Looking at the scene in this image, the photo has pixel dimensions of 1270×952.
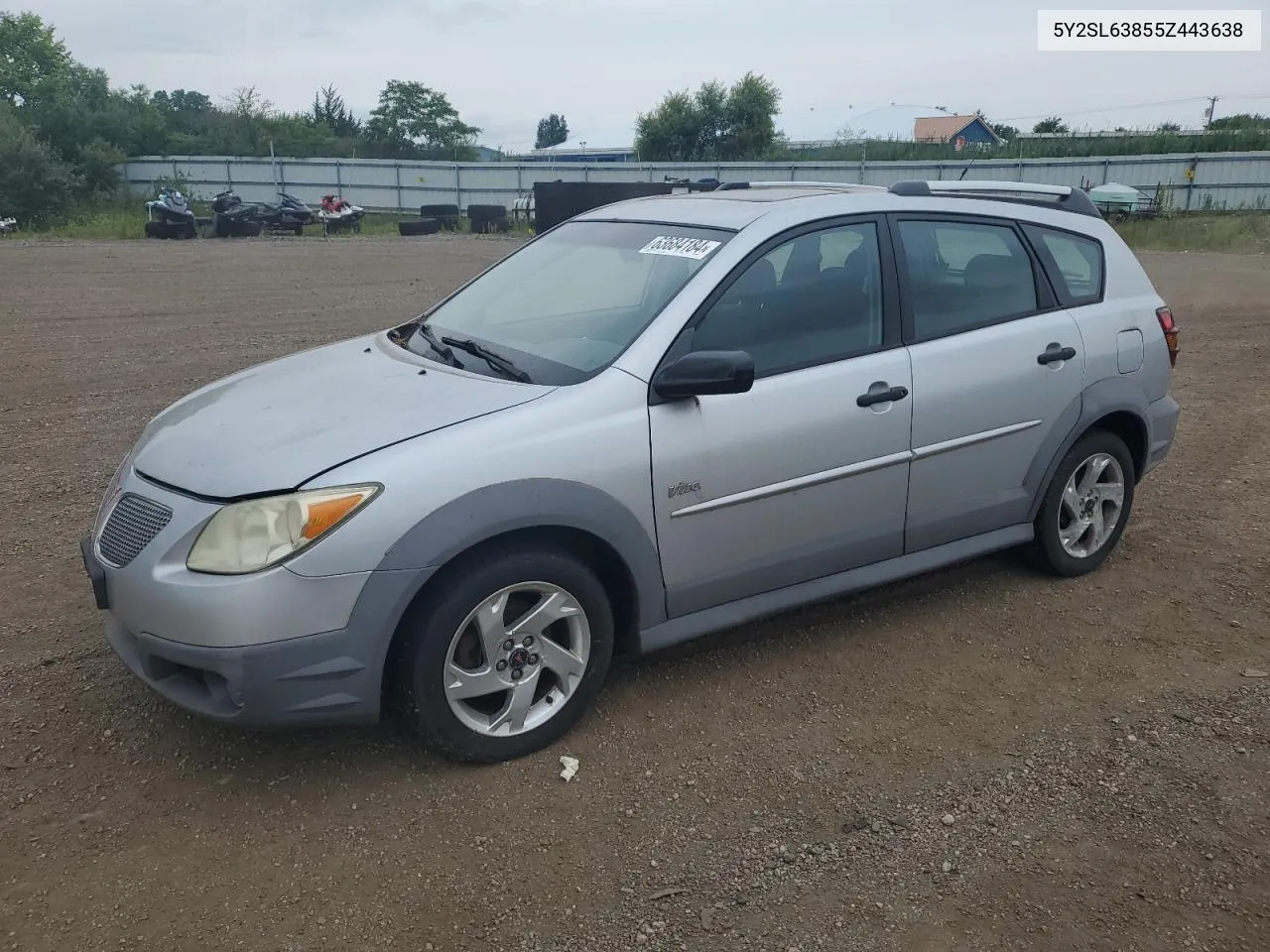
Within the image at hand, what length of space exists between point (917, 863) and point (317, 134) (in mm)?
56364

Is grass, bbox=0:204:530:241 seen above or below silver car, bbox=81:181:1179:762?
above

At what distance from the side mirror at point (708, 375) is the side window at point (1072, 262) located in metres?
1.97

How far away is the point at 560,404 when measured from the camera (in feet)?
10.7

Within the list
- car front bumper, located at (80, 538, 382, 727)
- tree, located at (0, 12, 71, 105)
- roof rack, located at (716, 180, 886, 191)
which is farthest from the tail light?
tree, located at (0, 12, 71, 105)

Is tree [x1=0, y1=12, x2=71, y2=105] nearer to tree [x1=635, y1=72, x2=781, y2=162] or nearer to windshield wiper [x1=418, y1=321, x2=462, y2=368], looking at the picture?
tree [x1=635, y1=72, x2=781, y2=162]

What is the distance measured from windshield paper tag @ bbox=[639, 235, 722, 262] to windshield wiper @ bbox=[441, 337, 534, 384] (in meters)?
0.74

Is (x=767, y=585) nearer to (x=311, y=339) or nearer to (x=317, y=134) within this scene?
(x=311, y=339)

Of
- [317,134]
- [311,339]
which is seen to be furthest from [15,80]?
[311,339]

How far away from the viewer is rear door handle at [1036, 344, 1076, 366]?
4324mm

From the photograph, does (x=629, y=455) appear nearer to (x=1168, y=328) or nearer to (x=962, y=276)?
(x=962, y=276)

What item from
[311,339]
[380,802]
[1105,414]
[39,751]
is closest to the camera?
[380,802]

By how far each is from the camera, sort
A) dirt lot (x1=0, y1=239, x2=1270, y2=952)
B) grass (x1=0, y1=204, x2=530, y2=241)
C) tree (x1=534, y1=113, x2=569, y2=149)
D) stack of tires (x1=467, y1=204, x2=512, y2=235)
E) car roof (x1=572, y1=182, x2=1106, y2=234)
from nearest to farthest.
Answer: dirt lot (x1=0, y1=239, x2=1270, y2=952) → car roof (x1=572, y1=182, x2=1106, y2=234) → grass (x1=0, y1=204, x2=530, y2=241) → stack of tires (x1=467, y1=204, x2=512, y2=235) → tree (x1=534, y1=113, x2=569, y2=149)

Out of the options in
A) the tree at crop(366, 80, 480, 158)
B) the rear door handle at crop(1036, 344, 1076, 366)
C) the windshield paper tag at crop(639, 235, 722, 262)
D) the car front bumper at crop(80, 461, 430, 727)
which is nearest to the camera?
the car front bumper at crop(80, 461, 430, 727)

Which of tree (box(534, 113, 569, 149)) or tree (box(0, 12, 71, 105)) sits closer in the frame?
tree (box(0, 12, 71, 105))
